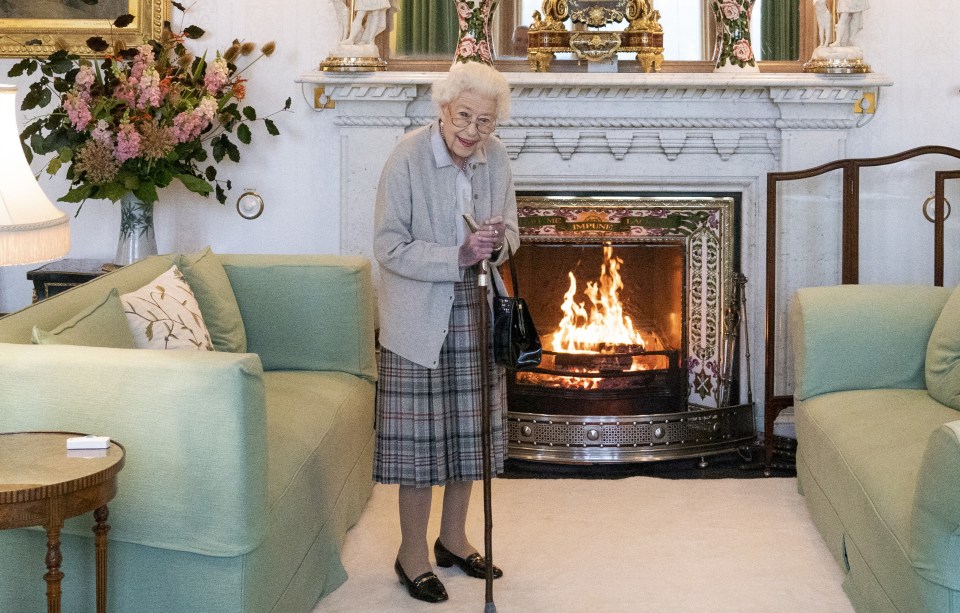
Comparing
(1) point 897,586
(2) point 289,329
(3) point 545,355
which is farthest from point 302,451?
(3) point 545,355

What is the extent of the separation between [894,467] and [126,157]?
270 cm

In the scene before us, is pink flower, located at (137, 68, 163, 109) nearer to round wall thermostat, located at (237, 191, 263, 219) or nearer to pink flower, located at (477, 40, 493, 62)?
round wall thermostat, located at (237, 191, 263, 219)

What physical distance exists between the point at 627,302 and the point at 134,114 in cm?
208

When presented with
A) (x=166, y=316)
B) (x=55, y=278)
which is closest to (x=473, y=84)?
(x=166, y=316)

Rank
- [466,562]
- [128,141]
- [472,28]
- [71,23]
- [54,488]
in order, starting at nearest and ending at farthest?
[54,488] < [466,562] < [128,141] < [472,28] < [71,23]

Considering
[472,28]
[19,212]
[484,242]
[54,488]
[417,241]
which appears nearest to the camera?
[54,488]

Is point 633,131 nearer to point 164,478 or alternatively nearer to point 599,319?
point 599,319

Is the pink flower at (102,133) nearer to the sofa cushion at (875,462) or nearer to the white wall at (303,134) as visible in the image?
the white wall at (303,134)

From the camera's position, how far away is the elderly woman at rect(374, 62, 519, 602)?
2.92 m

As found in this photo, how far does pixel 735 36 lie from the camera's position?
14.8 feet

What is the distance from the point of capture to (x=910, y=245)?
4.60 meters

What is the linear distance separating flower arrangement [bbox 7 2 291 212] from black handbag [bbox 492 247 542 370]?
168 centimetres

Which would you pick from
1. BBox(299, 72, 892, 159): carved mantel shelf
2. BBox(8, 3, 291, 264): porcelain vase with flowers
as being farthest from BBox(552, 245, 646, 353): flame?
BBox(8, 3, 291, 264): porcelain vase with flowers

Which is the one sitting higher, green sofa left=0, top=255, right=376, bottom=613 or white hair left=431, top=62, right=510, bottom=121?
white hair left=431, top=62, right=510, bottom=121
